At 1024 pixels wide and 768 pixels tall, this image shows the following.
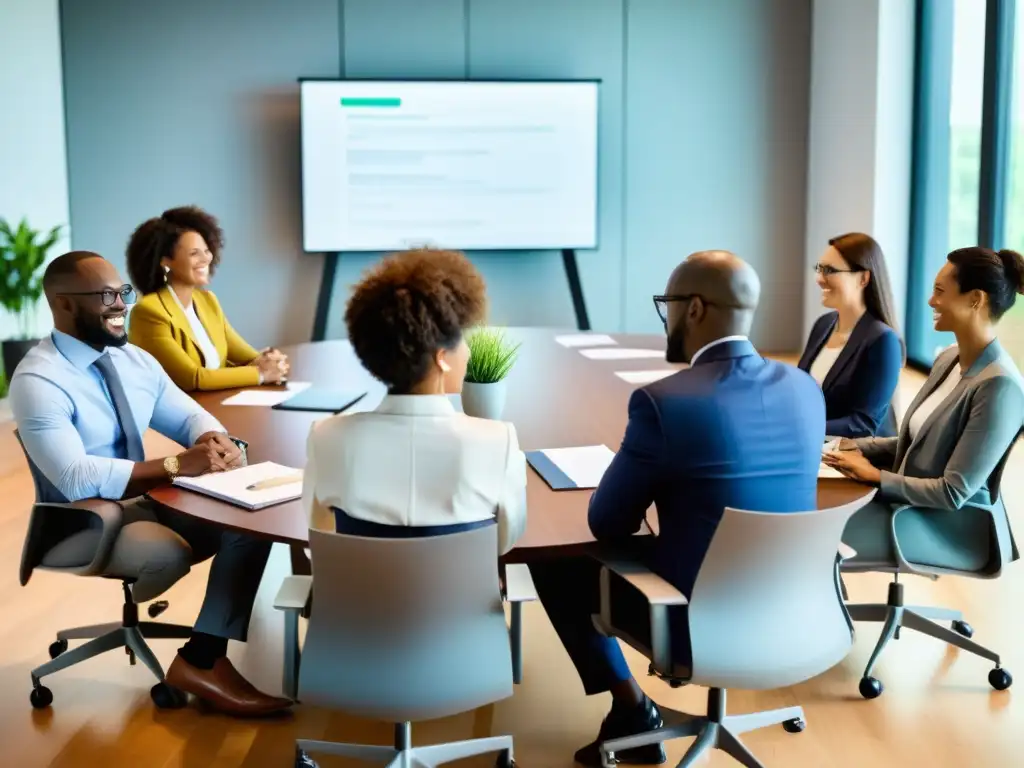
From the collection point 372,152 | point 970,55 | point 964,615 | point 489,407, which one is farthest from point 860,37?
point 489,407

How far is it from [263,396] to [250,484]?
1155 mm

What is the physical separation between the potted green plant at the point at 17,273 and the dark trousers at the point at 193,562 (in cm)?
411

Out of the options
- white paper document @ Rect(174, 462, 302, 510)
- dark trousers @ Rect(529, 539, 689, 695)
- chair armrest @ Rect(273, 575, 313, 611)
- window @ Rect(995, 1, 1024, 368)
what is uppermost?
window @ Rect(995, 1, 1024, 368)

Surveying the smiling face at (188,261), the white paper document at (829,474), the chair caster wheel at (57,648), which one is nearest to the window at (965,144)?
the white paper document at (829,474)

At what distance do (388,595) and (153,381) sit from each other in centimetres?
134

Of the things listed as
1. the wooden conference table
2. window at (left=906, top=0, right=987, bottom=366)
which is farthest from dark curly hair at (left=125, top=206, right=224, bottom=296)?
window at (left=906, top=0, right=987, bottom=366)

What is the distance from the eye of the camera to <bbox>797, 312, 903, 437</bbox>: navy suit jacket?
3332mm

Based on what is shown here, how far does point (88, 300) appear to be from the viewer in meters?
2.81

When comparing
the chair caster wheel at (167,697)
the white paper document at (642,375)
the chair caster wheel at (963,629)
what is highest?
the white paper document at (642,375)

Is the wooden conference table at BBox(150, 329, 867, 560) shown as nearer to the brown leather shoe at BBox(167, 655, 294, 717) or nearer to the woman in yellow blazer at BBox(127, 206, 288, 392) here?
the woman in yellow blazer at BBox(127, 206, 288, 392)

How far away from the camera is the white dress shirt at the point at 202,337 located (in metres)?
3.99

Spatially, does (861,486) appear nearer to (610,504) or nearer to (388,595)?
(610,504)

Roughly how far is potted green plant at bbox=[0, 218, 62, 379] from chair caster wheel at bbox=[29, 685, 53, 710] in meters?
3.92

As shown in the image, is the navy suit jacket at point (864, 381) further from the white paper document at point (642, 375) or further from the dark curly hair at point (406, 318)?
the dark curly hair at point (406, 318)
